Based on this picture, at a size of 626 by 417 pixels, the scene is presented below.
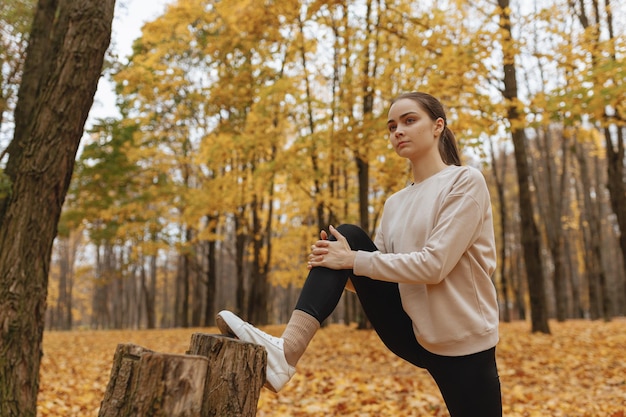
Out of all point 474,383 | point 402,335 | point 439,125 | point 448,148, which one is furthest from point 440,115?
point 474,383

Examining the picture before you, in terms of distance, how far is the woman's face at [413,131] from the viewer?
2.22 m

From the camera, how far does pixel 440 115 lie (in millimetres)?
2291

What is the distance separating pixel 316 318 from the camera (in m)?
2.03

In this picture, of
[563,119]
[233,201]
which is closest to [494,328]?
[563,119]

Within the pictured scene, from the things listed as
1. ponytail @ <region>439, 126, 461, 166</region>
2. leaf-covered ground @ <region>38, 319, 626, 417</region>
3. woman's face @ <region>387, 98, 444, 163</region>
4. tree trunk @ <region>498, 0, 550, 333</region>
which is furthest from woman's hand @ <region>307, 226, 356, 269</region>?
tree trunk @ <region>498, 0, 550, 333</region>

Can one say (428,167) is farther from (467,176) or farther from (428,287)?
(428,287)

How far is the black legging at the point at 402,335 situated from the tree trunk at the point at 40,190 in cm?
233

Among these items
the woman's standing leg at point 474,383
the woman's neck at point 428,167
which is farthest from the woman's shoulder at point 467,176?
the woman's standing leg at point 474,383

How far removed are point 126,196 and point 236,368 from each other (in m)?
13.1

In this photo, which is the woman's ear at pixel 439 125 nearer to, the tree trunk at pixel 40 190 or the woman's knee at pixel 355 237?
the woman's knee at pixel 355 237

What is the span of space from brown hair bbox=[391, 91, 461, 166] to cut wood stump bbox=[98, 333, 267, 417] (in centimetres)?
126

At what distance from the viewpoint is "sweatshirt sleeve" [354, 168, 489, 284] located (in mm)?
1925

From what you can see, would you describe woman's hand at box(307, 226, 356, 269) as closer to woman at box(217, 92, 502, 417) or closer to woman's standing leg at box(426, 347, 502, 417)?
woman at box(217, 92, 502, 417)

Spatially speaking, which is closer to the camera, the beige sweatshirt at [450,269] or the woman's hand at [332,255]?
the beige sweatshirt at [450,269]
